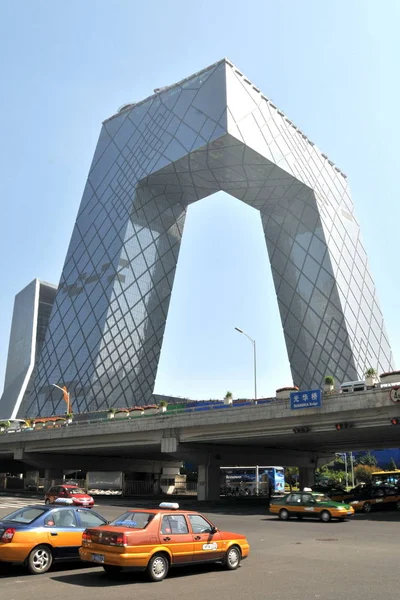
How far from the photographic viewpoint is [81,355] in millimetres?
89938

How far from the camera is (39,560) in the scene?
13000mm

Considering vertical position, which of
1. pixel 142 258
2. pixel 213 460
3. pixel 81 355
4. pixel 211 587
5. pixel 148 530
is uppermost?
pixel 142 258

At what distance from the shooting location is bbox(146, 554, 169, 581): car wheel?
1180 centimetres

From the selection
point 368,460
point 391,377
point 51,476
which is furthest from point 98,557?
point 368,460

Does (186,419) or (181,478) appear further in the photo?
(181,478)

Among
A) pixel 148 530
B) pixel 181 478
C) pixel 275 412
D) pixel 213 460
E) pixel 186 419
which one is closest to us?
pixel 148 530

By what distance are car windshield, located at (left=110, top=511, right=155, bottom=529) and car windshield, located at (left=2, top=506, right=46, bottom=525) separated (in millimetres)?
2126

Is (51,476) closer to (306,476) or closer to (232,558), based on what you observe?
(306,476)

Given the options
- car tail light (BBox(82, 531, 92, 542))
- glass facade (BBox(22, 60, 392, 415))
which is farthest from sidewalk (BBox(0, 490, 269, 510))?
glass facade (BBox(22, 60, 392, 415))

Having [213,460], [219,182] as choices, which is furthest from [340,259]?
[213,460]

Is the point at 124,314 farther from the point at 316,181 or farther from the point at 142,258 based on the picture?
the point at 316,181

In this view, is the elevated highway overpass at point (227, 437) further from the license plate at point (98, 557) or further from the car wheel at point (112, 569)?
the license plate at point (98, 557)

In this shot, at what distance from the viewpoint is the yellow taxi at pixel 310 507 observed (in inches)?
1094

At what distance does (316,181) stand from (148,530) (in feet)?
308
